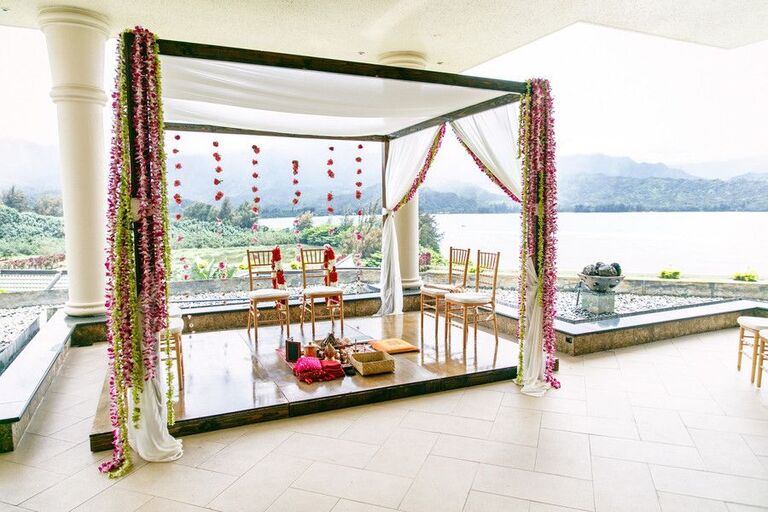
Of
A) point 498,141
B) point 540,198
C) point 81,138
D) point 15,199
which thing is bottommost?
point 540,198

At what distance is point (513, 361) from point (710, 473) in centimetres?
178

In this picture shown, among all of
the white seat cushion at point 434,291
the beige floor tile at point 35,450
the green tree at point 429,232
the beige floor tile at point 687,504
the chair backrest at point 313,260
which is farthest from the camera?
the green tree at point 429,232

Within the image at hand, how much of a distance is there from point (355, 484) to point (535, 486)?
0.92 m

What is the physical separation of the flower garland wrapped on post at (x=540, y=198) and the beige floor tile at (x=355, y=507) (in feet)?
6.56

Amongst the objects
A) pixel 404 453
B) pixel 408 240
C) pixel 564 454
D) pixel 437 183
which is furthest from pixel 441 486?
pixel 437 183

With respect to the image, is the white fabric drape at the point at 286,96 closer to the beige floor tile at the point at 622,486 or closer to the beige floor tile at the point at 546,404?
the beige floor tile at the point at 546,404

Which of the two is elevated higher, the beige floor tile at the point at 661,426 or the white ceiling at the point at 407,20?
the white ceiling at the point at 407,20

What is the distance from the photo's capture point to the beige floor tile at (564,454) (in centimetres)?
261

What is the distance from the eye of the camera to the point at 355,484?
2.47m

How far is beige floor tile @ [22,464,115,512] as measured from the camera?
7.48ft

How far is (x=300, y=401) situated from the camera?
3.34 metres

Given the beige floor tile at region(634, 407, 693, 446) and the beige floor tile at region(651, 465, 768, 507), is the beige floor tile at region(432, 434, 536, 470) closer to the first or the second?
the beige floor tile at region(651, 465, 768, 507)

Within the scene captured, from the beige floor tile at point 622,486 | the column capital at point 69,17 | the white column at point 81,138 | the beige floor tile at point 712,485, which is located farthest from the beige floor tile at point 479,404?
the column capital at point 69,17

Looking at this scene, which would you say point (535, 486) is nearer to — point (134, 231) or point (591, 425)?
point (591, 425)
